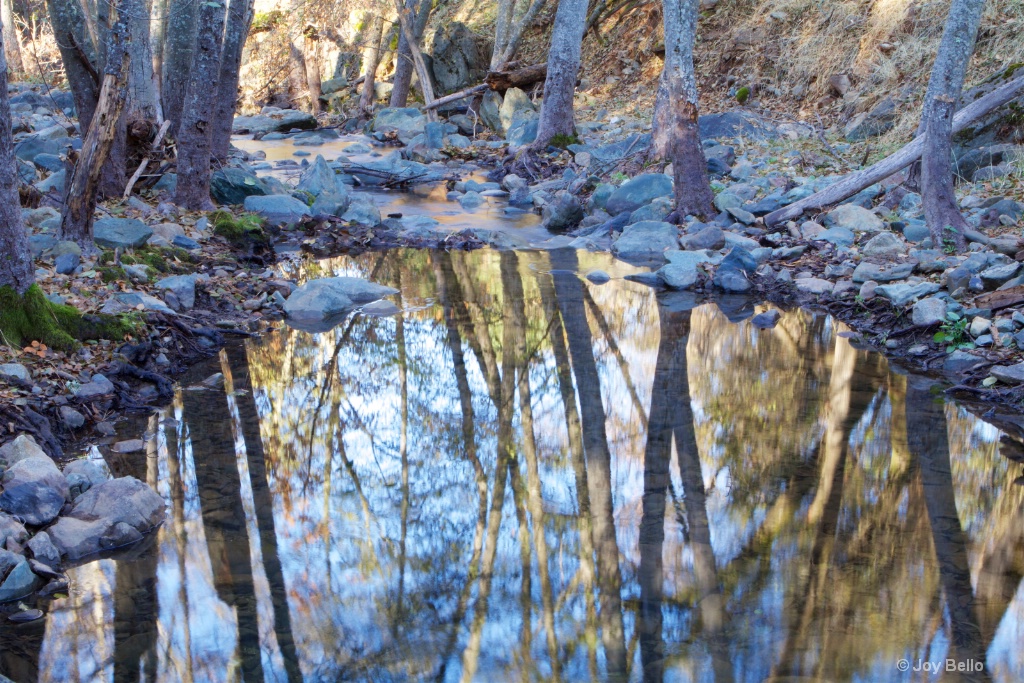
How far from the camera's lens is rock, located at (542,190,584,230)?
11625 millimetres

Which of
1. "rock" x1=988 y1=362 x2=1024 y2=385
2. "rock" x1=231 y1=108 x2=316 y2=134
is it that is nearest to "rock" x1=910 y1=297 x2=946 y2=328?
"rock" x1=988 y1=362 x2=1024 y2=385

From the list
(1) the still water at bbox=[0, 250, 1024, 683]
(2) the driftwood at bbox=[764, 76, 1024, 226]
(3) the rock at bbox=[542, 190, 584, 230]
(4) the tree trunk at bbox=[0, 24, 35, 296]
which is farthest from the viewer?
(3) the rock at bbox=[542, 190, 584, 230]

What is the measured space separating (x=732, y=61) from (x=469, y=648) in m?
16.9

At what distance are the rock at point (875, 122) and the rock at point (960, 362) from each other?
815cm

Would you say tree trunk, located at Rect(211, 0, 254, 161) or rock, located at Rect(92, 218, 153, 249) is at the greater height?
tree trunk, located at Rect(211, 0, 254, 161)

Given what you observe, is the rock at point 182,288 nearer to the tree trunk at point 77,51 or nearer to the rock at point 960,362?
the tree trunk at point 77,51

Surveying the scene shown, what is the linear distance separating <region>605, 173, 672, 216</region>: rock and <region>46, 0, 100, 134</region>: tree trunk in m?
6.28

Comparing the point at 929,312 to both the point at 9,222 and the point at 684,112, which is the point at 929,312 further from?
the point at 9,222

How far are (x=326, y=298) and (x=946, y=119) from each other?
6015mm

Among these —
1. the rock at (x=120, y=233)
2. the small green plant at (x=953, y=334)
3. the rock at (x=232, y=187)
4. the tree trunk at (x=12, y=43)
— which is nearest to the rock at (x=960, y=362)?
the small green plant at (x=953, y=334)

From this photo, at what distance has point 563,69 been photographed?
581 inches

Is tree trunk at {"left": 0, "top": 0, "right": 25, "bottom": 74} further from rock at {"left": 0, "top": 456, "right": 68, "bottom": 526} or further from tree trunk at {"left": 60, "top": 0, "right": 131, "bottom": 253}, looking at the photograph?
rock at {"left": 0, "top": 456, "right": 68, "bottom": 526}

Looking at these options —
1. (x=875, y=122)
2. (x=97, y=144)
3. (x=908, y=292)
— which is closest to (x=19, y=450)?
(x=97, y=144)

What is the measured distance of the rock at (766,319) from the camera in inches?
297
